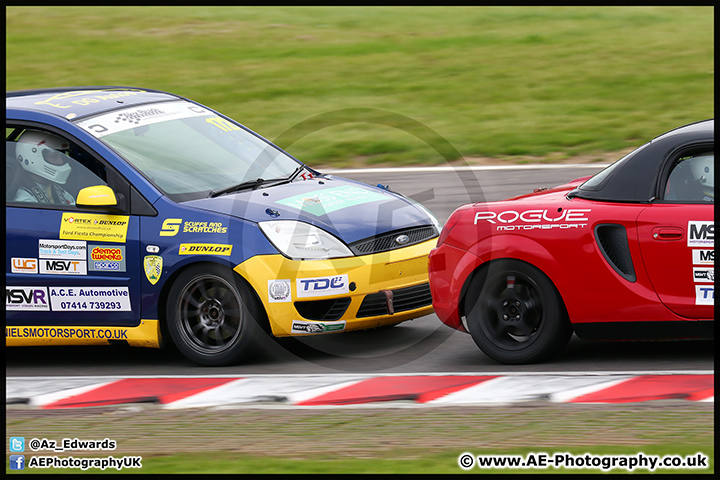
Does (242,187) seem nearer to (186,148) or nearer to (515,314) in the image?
(186,148)

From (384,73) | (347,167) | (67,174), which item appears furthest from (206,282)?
(384,73)

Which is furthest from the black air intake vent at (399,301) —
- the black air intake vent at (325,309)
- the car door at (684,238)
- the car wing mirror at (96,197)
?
the car wing mirror at (96,197)

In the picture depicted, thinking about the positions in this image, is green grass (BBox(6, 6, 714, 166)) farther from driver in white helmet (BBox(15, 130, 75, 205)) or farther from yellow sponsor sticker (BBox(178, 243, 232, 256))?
yellow sponsor sticker (BBox(178, 243, 232, 256))

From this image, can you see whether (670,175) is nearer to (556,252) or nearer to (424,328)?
(556,252)

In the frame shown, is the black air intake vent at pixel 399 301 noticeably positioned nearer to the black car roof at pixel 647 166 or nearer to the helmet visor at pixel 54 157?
the black car roof at pixel 647 166

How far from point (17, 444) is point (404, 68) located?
1329cm

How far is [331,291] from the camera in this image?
20.4ft

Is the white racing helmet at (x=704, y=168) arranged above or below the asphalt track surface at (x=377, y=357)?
above

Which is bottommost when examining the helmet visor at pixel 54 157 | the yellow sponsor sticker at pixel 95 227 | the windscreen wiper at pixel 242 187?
the yellow sponsor sticker at pixel 95 227

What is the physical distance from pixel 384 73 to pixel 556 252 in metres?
11.8

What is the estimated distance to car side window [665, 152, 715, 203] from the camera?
18.4 feet

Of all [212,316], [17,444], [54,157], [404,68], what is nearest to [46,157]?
[54,157]

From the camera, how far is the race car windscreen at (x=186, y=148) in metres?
6.64

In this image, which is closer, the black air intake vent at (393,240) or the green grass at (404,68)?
the black air intake vent at (393,240)
